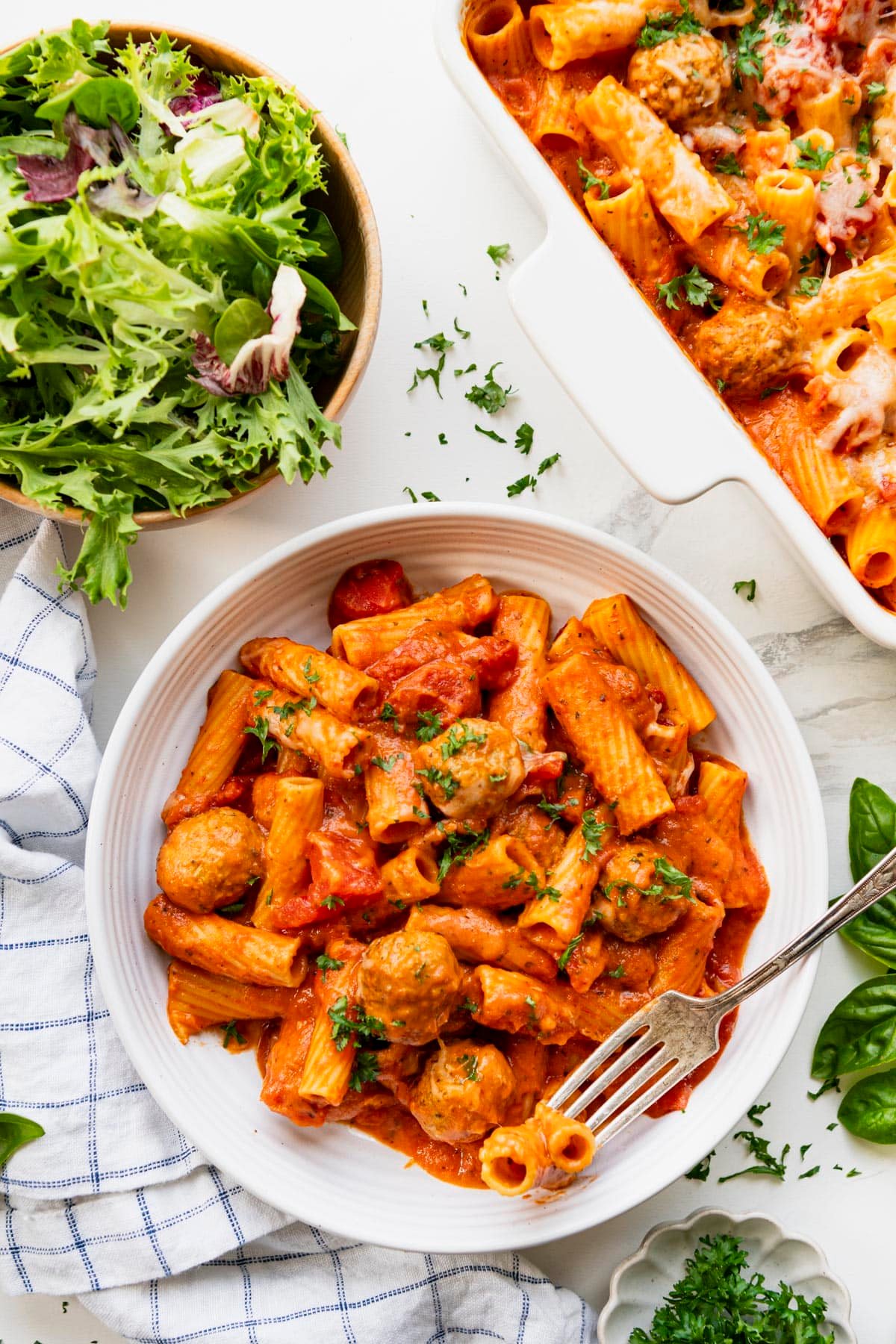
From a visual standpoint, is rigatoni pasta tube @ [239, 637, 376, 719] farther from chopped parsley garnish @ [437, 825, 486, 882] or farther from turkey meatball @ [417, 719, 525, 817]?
chopped parsley garnish @ [437, 825, 486, 882]

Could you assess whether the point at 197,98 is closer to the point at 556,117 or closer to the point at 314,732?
the point at 556,117

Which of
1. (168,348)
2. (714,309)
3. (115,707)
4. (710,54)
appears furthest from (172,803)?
(710,54)

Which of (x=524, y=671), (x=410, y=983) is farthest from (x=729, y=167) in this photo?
(x=410, y=983)

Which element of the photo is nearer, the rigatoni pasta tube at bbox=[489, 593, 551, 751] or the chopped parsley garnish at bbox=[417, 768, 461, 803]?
the chopped parsley garnish at bbox=[417, 768, 461, 803]

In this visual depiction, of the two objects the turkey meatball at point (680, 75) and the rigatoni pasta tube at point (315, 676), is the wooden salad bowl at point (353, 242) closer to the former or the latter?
the rigatoni pasta tube at point (315, 676)

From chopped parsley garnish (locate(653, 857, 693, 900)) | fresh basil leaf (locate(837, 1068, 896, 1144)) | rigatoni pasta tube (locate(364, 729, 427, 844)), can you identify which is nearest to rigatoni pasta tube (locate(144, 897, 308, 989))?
rigatoni pasta tube (locate(364, 729, 427, 844))

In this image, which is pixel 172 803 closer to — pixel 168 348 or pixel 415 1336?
pixel 168 348

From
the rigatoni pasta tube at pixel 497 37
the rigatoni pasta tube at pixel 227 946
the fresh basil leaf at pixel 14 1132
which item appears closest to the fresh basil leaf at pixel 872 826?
the rigatoni pasta tube at pixel 227 946
